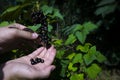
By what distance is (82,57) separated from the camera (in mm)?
2357

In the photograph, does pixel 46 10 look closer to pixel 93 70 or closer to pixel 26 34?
pixel 26 34

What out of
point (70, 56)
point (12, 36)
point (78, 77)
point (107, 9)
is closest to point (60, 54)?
point (70, 56)

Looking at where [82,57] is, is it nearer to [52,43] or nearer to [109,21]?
[52,43]

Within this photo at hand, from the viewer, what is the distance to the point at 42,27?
223 cm

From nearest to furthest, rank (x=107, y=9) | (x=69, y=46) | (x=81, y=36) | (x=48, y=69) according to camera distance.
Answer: (x=48, y=69) < (x=81, y=36) < (x=69, y=46) < (x=107, y=9)

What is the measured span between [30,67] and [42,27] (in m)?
0.22

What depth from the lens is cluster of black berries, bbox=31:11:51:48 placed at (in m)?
2.21

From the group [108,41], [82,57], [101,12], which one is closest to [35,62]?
[82,57]

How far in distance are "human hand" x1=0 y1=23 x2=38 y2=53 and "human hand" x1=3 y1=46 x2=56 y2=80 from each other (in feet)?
0.29

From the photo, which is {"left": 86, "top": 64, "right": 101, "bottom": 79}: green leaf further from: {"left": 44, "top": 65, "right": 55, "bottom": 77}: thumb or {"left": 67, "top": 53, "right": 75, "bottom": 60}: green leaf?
{"left": 44, "top": 65, "right": 55, "bottom": 77}: thumb

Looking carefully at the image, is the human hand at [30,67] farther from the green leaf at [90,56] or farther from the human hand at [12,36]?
the green leaf at [90,56]

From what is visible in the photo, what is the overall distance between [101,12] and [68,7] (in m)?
0.92

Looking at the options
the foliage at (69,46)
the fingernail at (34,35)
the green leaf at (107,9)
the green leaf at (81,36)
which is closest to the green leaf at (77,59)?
the foliage at (69,46)

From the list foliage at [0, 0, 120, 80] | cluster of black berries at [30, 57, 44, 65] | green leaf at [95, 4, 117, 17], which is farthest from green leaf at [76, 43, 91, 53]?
green leaf at [95, 4, 117, 17]
